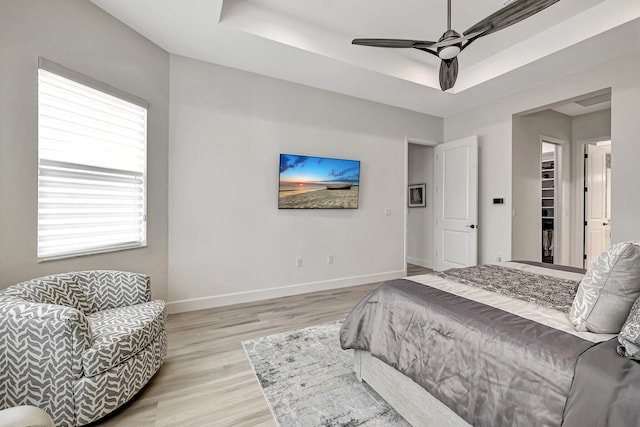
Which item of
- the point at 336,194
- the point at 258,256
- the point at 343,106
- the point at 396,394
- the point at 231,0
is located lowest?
the point at 396,394

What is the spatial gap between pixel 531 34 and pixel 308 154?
287 cm

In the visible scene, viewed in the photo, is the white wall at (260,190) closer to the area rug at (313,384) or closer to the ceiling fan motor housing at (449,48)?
the area rug at (313,384)

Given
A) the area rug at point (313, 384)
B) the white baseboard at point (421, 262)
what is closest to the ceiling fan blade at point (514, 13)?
the area rug at point (313, 384)

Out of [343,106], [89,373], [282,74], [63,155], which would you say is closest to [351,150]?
[343,106]

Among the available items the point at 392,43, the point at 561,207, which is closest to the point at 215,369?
the point at 392,43

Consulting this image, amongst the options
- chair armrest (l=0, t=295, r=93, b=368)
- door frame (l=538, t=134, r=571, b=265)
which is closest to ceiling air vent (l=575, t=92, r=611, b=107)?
door frame (l=538, t=134, r=571, b=265)

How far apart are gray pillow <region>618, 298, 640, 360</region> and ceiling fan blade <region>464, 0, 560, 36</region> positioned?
1.68 metres

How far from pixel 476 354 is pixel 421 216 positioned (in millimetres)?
4841

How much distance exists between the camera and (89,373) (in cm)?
145

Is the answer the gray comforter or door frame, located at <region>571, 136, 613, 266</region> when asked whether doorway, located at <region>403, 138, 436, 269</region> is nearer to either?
door frame, located at <region>571, 136, 613, 266</region>

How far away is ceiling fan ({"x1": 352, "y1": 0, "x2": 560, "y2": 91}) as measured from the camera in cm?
168

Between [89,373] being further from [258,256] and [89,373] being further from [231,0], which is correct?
[231,0]

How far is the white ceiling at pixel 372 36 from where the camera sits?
2551 millimetres

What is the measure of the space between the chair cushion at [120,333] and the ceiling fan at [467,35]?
2.46 meters
